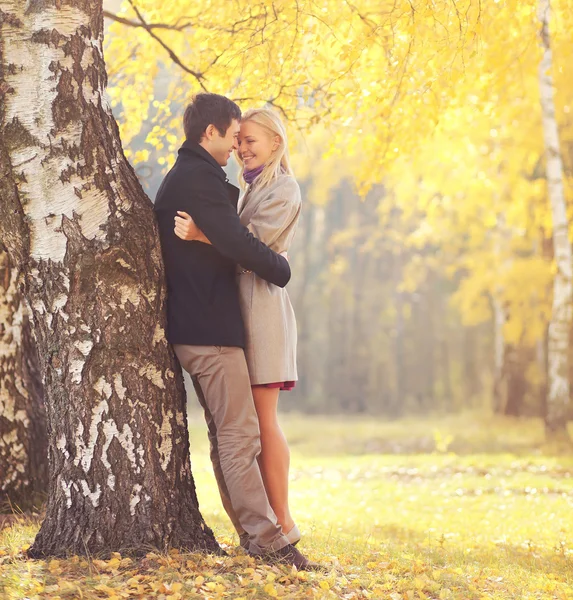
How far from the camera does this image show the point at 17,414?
5445 mm

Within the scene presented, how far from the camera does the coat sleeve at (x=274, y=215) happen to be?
406 cm

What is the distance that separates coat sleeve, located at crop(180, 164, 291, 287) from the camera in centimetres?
378

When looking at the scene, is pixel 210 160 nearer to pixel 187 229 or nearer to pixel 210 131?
pixel 210 131

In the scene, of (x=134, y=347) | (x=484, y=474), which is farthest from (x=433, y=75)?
(x=484, y=474)

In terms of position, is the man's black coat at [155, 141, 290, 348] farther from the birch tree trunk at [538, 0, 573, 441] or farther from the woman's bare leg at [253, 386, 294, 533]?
the birch tree trunk at [538, 0, 573, 441]

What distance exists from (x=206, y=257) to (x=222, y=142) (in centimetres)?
59

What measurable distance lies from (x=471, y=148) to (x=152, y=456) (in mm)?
10701

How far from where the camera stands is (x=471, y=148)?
13352 mm

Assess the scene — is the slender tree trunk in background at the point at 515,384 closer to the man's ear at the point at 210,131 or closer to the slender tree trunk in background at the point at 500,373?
the slender tree trunk in background at the point at 500,373

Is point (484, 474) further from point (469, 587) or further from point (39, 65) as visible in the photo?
point (39, 65)

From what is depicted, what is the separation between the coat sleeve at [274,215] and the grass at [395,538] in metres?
1.57

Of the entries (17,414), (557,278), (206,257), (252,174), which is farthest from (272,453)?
(557,278)

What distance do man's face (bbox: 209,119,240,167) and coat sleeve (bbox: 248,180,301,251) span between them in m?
0.31

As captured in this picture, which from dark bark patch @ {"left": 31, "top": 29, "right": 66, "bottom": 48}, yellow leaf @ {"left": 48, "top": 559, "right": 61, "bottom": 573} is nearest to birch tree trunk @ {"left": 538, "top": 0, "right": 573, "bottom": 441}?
dark bark patch @ {"left": 31, "top": 29, "right": 66, "bottom": 48}
